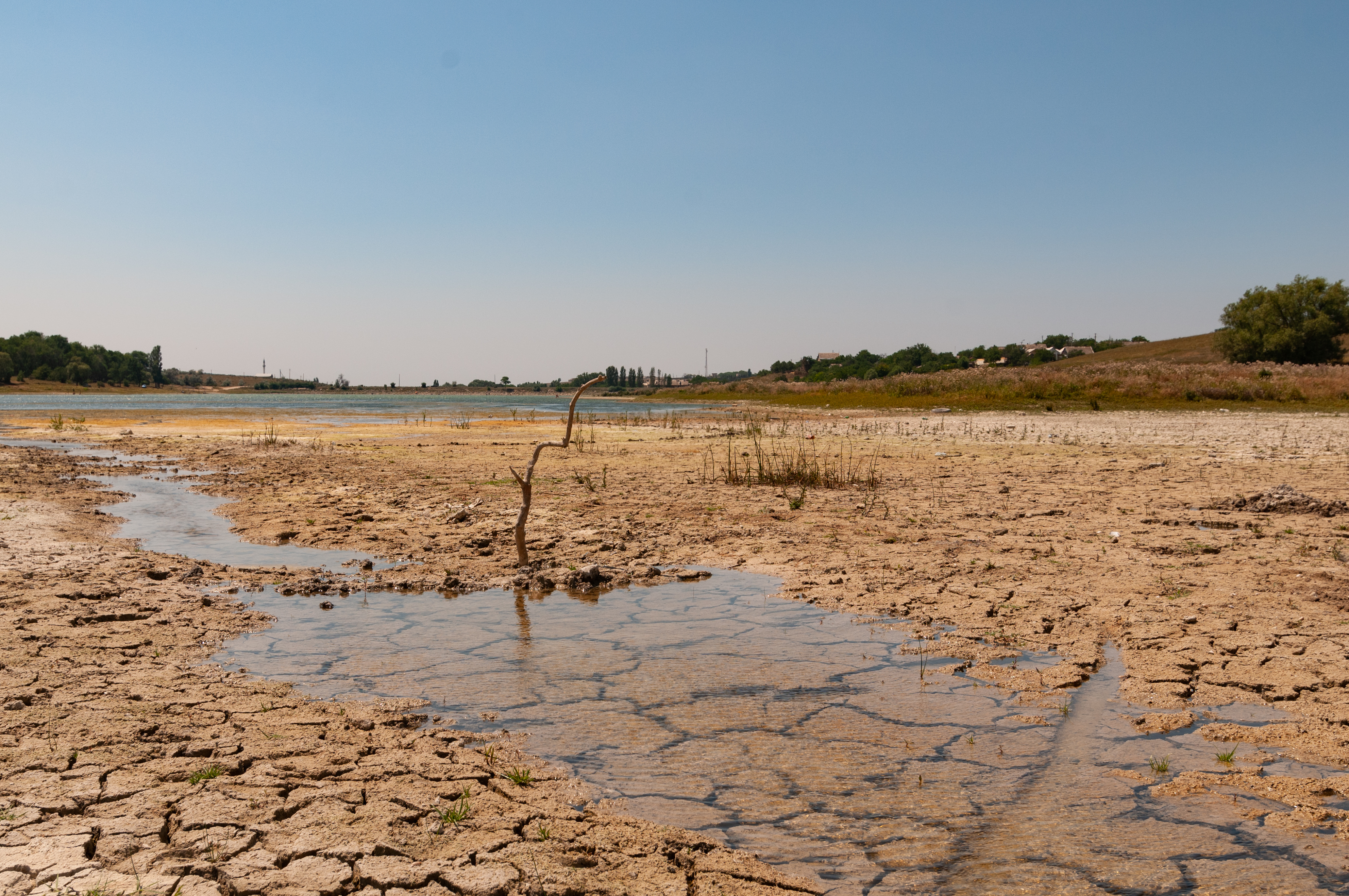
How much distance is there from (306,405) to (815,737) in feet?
250

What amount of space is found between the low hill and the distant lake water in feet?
126

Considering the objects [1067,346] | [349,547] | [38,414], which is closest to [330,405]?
[38,414]

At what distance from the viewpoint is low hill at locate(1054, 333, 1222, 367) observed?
70312mm

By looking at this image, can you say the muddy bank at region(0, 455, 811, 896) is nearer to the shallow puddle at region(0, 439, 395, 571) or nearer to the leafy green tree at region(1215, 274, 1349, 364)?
the shallow puddle at region(0, 439, 395, 571)

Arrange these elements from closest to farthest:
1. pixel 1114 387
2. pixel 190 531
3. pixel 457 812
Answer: pixel 457 812, pixel 190 531, pixel 1114 387

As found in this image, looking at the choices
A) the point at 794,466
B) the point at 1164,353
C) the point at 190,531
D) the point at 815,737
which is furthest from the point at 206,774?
the point at 1164,353

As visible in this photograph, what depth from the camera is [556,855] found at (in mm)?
3191

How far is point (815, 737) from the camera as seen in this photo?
4.46m

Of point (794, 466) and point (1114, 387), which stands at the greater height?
point (1114, 387)

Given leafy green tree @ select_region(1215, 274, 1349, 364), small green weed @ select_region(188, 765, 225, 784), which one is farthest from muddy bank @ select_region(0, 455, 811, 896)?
leafy green tree @ select_region(1215, 274, 1349, 364)

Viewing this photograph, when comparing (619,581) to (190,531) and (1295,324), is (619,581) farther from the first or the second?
(1295,324)

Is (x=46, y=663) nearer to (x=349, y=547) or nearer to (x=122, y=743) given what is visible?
(x=122, y=743)

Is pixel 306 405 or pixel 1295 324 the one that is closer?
pixel 1295 324

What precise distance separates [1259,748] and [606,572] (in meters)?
5.58
